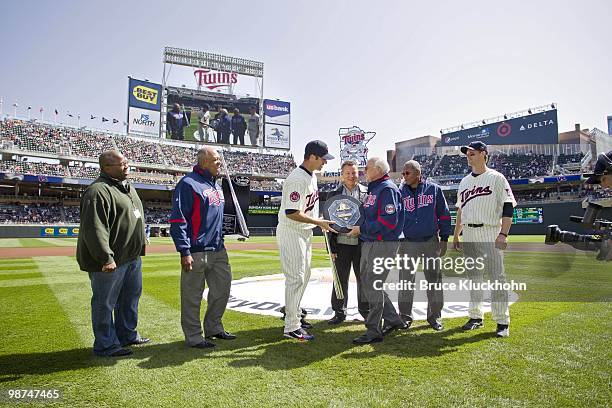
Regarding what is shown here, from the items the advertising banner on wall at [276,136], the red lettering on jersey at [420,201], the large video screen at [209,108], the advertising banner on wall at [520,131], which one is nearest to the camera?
the red lettering on jersey at [420,201]

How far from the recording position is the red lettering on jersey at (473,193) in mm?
4551

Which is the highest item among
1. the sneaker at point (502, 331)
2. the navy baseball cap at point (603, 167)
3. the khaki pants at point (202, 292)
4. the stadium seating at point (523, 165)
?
→ the stadium seating at point (523, 165)

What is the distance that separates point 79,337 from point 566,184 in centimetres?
4874

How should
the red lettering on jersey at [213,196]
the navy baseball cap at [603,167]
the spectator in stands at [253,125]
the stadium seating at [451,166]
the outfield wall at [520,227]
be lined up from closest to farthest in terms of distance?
1. the navy baseball cap at [603,167]
2. the red lettering on jersey at [213,196]
3. the outfield wall at [520,227]
4. the spectator in stands at [253,125]
5. the stadium seating at [451,166]

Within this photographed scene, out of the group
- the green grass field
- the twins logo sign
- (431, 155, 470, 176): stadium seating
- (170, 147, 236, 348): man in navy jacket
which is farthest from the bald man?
(431, 155, 470, 176): stadium seating

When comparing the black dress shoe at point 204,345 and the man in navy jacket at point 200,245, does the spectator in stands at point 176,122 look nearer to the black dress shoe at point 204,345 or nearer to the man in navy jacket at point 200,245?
the man in navy jacket at point 200,245

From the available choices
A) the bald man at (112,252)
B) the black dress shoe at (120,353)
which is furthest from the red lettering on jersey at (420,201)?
the black dress shoe at (120,353)

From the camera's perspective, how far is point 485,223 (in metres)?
4.51

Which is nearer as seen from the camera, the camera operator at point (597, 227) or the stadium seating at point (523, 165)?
the camera operator at point (597, 227)

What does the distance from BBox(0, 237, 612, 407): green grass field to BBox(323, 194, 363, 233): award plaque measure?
1.29m

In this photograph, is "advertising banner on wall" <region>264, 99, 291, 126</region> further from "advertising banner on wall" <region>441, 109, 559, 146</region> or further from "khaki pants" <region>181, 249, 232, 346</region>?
"khaki pants" <region>181, 249, 232, 346</region>

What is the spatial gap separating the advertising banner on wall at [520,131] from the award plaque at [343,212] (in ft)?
156

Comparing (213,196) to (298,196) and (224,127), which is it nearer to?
(298,196)

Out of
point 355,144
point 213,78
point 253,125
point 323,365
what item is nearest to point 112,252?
point 323,365
